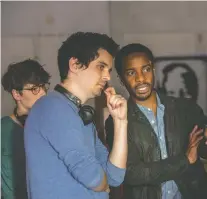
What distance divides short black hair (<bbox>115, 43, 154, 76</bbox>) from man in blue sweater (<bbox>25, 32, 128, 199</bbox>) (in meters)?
0.27

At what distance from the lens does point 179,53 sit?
4.56ft

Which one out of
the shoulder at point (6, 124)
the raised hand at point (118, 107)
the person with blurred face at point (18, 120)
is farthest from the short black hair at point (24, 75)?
the raised hand at point (118, 107)

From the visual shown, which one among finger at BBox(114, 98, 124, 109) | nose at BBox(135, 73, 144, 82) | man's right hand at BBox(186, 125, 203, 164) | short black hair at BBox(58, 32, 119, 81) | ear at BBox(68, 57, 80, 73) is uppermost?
short black hair at BBox(58, 32, 119, 81)

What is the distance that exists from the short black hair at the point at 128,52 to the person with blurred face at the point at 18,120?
0.35 metres

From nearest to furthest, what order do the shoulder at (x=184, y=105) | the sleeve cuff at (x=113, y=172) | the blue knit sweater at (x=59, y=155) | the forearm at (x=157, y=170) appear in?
the blue knit sweater at (x=59, y=155) → the sleeve cuff at (x=113, y=172) → the forearm at (x=157, y=170) → the shoulder at (x=184, y=105)

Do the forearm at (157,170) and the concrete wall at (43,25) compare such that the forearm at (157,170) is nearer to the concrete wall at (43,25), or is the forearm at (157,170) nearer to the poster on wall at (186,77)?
the poster on wall at (186,77)

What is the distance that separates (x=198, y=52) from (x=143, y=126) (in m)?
0.43

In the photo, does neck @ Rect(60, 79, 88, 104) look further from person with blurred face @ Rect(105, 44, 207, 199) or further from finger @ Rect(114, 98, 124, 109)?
person with blurred face @ Rect(105, 44, 207, 199)

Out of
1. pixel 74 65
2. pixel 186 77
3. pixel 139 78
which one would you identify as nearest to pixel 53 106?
pixel 74 65

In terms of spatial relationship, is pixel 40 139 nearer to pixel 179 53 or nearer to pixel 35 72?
pixel 35 72

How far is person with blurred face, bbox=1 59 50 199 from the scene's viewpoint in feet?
4.53

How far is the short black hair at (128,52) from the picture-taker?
1.30 metres

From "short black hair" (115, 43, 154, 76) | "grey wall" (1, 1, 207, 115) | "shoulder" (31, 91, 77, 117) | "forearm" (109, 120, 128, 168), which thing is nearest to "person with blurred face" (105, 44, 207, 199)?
"short black hair" (115, 43, 154, 76)

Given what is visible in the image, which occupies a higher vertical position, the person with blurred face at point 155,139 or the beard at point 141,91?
the beard at point 141,91
